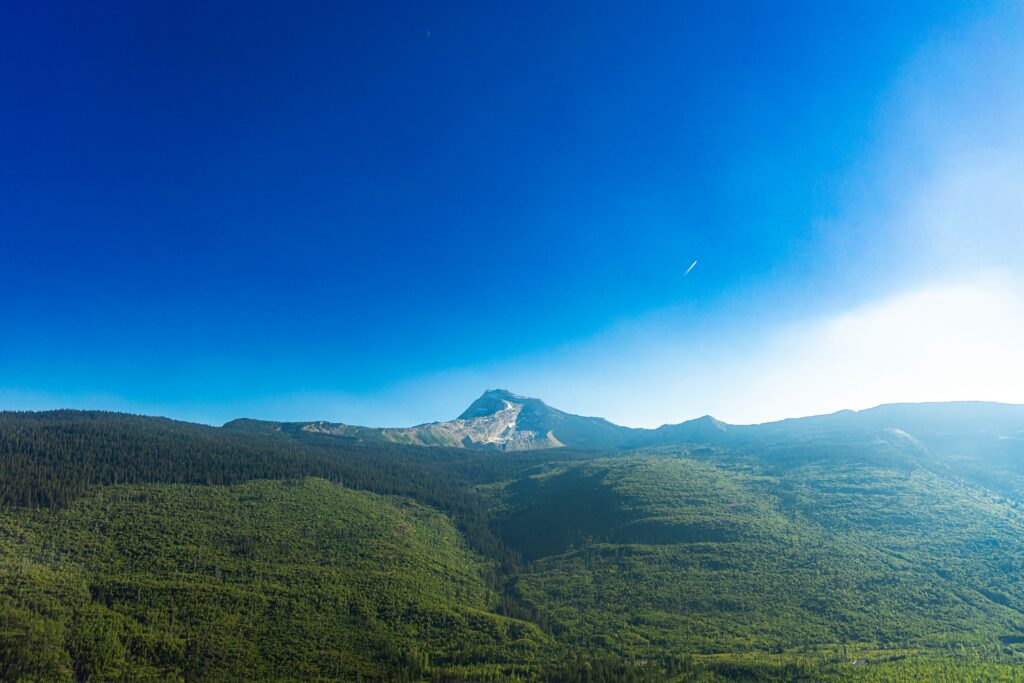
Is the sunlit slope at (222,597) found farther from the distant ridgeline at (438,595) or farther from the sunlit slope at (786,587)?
the sunlit slope at (786,587)

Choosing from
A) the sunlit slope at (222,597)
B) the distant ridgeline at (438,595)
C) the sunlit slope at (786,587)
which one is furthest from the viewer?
the sunlit slope at (786,587)

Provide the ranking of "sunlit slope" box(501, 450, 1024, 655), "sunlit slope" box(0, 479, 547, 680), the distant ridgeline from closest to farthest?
"sunlit slope" box(0, 479, 547, 680), the distant ridgeline, "sunlit slope" box(501, 450, 1024, 655)

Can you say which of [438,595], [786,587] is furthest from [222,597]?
[786,587]

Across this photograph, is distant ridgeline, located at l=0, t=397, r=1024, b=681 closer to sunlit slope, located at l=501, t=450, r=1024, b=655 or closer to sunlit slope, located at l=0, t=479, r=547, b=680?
sunlit slope, located at l=0, t=479, r=547, b=680

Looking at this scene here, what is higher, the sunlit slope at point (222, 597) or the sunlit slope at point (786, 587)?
the sunlit slope at point (222, 597)

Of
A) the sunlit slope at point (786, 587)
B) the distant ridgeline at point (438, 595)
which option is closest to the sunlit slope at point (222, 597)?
the distant ridgeline at point (438, 595)

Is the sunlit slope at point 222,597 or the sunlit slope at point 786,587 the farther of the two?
the sunlit slope at point 786,587

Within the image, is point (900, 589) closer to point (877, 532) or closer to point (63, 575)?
point (877, 532)

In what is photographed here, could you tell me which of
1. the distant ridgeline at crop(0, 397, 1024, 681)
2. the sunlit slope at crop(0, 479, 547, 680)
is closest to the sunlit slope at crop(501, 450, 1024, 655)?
the distant ridgeline at crop(0, 397, 1024, 681)

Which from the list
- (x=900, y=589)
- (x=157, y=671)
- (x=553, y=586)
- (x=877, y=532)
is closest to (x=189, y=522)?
(x=157, y=671)
